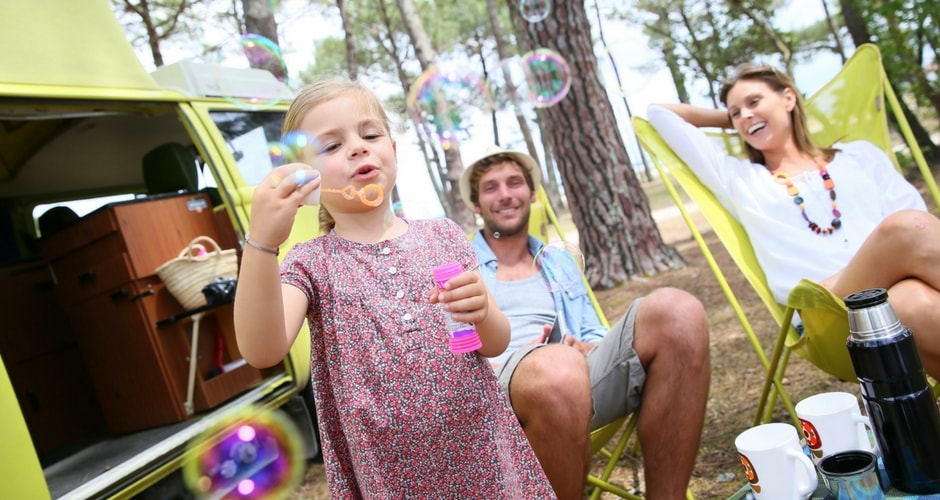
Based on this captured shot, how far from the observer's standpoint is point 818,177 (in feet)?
8.05

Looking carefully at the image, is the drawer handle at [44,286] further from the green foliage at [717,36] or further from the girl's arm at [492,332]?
the green foliage at [717,36]

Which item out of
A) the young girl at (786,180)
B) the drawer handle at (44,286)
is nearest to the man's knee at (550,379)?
the young girl at (786,180)

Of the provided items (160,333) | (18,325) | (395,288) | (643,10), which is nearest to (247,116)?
(160,333)

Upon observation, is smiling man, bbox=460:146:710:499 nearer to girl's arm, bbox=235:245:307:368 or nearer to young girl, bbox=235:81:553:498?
young girl, bbox=235:81:553:498

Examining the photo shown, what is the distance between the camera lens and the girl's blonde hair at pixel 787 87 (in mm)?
2557

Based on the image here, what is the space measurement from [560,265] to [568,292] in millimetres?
129

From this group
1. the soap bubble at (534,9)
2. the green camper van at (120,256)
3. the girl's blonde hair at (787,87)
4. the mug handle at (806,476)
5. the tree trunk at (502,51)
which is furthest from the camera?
the soap bubble at (534,9)

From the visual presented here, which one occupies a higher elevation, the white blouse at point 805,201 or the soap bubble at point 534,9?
the soap bubble at point 534,9

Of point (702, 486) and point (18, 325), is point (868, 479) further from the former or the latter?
point (18, 325)

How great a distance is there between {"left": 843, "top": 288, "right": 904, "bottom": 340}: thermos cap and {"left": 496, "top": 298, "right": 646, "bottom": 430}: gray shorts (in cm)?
58

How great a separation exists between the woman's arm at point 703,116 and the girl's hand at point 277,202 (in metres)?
2.05

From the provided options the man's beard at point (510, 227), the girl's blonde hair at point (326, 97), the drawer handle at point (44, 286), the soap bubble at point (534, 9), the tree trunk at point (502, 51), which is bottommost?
the man's beard at point (510, 227)

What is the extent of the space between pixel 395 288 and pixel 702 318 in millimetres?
882

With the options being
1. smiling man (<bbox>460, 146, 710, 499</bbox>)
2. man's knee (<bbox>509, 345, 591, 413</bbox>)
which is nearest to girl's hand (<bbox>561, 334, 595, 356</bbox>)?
smiling man (<bbox>460, 146, 710, 499</bbox>)
